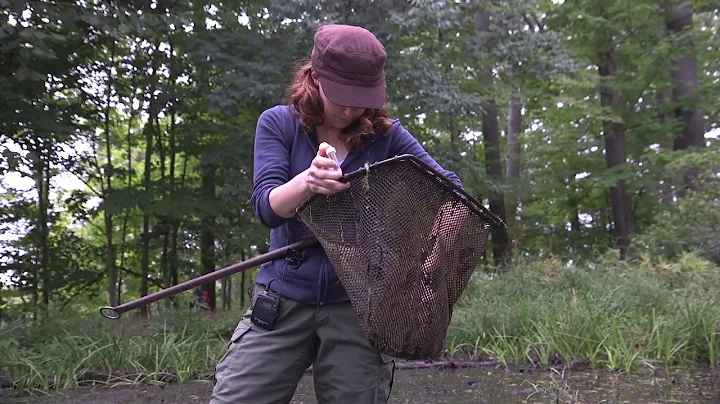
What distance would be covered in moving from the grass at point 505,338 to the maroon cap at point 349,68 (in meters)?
3.57

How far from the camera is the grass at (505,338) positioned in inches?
187

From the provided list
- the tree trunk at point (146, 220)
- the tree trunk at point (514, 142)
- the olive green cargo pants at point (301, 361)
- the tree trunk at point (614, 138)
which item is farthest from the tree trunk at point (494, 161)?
the olive green cargo pants at point (301, 361)

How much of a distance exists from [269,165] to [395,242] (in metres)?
0.40

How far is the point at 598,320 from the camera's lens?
16.7 ft

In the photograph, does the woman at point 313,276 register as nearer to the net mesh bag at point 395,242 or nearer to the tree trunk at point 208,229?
the net mesh bag at point 395,242

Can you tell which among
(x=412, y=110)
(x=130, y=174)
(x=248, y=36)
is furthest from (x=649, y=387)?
(x=130, y=174)

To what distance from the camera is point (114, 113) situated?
9.18 metres

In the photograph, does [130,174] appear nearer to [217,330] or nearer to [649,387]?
[217,330]

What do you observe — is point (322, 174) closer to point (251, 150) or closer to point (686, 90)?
point (251, 150)

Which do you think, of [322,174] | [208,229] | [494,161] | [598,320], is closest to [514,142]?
[494,161]

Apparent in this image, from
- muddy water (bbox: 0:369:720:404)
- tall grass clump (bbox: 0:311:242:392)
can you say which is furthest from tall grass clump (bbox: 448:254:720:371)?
tall grass clump (bbox: 0:311:242:392)

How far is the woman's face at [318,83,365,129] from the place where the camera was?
5.98 ft

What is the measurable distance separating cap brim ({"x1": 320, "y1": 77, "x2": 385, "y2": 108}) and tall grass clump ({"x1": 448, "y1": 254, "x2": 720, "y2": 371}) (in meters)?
3.55

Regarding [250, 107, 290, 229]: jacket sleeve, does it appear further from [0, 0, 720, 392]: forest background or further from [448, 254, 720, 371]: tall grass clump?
[448, 254, 720, 371]: tall grass clump
